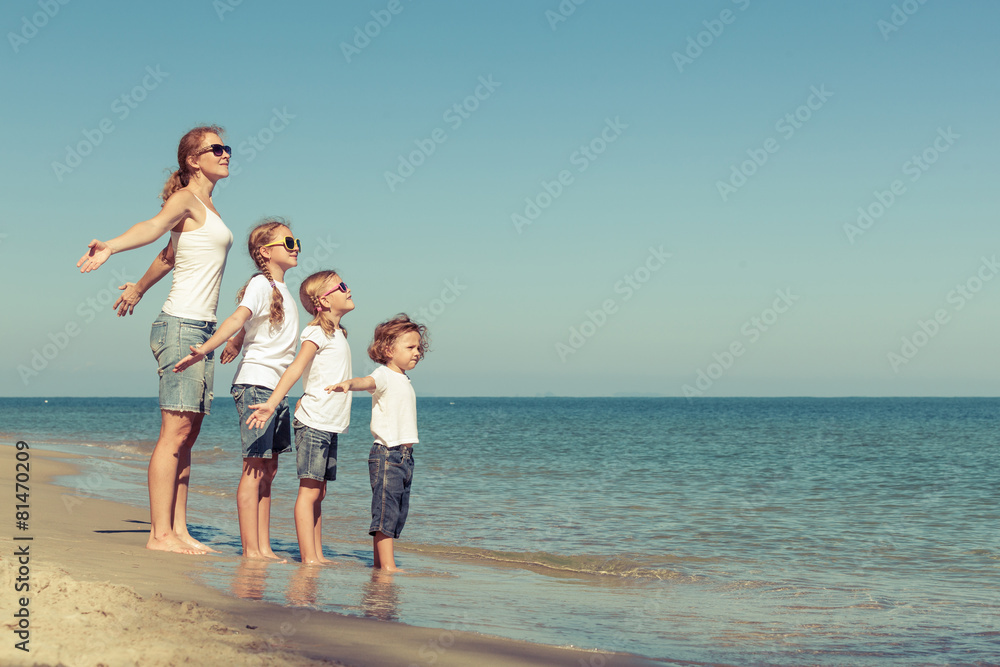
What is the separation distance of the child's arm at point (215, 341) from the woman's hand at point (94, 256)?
73 centimetres

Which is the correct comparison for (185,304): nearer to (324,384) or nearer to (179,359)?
(179,359)

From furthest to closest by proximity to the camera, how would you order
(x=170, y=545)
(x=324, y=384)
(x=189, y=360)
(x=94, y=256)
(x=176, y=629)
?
(x=324, y=384)
(x=170, y=545)
(x=189, y=360)
(x=94, y=256)
(x=176, y=629)

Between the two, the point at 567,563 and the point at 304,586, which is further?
the point at 567,563

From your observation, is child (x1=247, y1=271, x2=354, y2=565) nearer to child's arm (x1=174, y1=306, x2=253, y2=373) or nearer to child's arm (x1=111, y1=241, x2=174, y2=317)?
child's arm (x1=174, y1=306, x2=253, y2=373)

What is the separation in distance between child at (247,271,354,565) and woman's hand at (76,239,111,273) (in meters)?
1.26

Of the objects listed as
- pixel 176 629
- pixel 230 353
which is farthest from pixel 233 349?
pixel 176 629

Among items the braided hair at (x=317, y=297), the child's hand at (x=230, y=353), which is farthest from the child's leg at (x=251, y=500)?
the braided hair at (x=317, y=297)

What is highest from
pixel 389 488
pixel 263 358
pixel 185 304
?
pixel 185 304

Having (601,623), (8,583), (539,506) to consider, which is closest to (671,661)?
(601,623)

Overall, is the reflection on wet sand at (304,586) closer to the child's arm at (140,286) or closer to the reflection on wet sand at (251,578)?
the reflection on wet sand at (251,578)

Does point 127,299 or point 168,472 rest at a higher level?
point 127,299

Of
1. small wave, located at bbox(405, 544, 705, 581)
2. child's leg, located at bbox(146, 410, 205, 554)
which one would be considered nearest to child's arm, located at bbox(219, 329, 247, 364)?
child's leg, located at bbox(146, 410, 205, 554)

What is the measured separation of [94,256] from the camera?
3.39 m

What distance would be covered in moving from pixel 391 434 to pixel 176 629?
2166 mm
